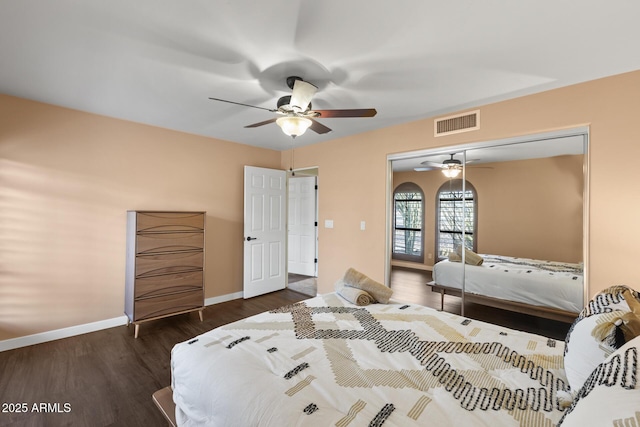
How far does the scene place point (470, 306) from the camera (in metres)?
3.01

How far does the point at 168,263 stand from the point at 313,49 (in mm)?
2834

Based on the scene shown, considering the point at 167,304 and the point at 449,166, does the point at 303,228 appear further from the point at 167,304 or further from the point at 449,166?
the point at 449,166

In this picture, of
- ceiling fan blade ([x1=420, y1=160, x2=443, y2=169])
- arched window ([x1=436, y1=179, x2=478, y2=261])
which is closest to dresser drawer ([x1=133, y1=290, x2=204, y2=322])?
arched window ([x1=436, y1=179, x2=478, y2=261])

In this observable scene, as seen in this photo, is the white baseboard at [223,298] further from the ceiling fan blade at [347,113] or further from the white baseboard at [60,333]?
the ceiling fan blade at [347,113]

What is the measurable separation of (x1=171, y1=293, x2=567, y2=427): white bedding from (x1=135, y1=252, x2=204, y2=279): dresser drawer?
6.13 feet

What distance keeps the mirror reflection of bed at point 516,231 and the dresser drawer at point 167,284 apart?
2.94 m

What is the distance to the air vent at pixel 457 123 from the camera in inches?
111

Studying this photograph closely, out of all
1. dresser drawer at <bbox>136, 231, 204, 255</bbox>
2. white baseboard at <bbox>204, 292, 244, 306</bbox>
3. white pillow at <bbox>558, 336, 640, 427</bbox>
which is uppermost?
dresser drawer at <bbox>136, 231, 204, 255</bbox>

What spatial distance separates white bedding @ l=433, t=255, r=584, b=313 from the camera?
7.85ft

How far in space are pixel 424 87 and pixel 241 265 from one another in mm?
3654

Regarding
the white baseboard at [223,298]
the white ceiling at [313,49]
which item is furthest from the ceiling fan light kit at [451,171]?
the white baseboard at [223,298]

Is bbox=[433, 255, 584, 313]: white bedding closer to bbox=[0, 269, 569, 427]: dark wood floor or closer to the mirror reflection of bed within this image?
the mirror reflection of bed

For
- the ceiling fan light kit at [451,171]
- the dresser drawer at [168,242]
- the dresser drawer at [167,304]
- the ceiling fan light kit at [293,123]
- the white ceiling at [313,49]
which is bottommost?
the dresser drawer at [167,304]

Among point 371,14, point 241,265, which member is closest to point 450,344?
point 371,14
